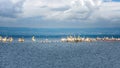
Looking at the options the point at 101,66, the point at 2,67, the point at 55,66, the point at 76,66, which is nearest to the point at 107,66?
the point at 101,66

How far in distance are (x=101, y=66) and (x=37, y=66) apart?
52.9 ft

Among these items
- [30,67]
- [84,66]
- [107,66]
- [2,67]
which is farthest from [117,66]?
[2,67]

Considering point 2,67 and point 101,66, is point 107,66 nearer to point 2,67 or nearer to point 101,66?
point 101,66

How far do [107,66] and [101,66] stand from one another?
150 cm

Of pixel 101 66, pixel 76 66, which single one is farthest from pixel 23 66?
pixel 101 66

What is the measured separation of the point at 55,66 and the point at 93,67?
32.3 feet

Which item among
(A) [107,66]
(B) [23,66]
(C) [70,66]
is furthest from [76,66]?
(B) [23,66]

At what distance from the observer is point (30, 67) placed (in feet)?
275

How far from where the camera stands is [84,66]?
282 ft

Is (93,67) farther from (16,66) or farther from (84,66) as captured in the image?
(16,66)

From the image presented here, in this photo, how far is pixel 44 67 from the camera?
84062 mm

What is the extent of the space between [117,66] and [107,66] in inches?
99.0

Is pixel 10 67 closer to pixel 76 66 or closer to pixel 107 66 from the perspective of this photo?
pixel 76 66

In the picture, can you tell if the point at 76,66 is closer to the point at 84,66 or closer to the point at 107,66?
the point at 84,66
